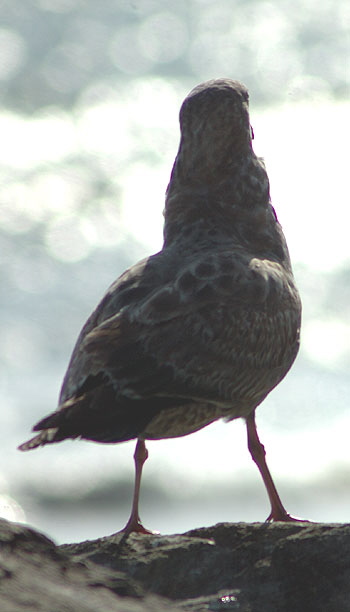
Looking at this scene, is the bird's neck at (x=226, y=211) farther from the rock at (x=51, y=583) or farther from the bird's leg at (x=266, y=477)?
the rock at (x=51, y=583)

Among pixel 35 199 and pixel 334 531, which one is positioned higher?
pixel 35 199

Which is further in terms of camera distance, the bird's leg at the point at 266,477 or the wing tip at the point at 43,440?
the bird's leg at the point at 266,477

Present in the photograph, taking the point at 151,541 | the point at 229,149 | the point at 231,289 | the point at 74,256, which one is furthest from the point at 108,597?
the point at 74,256

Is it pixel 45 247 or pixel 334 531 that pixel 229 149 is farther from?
pixel 45 247

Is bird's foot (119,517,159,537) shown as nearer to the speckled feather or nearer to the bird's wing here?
the speckled feather

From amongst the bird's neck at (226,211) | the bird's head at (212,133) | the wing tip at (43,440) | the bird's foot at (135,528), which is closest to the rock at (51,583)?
the wing tip at (43,440)
